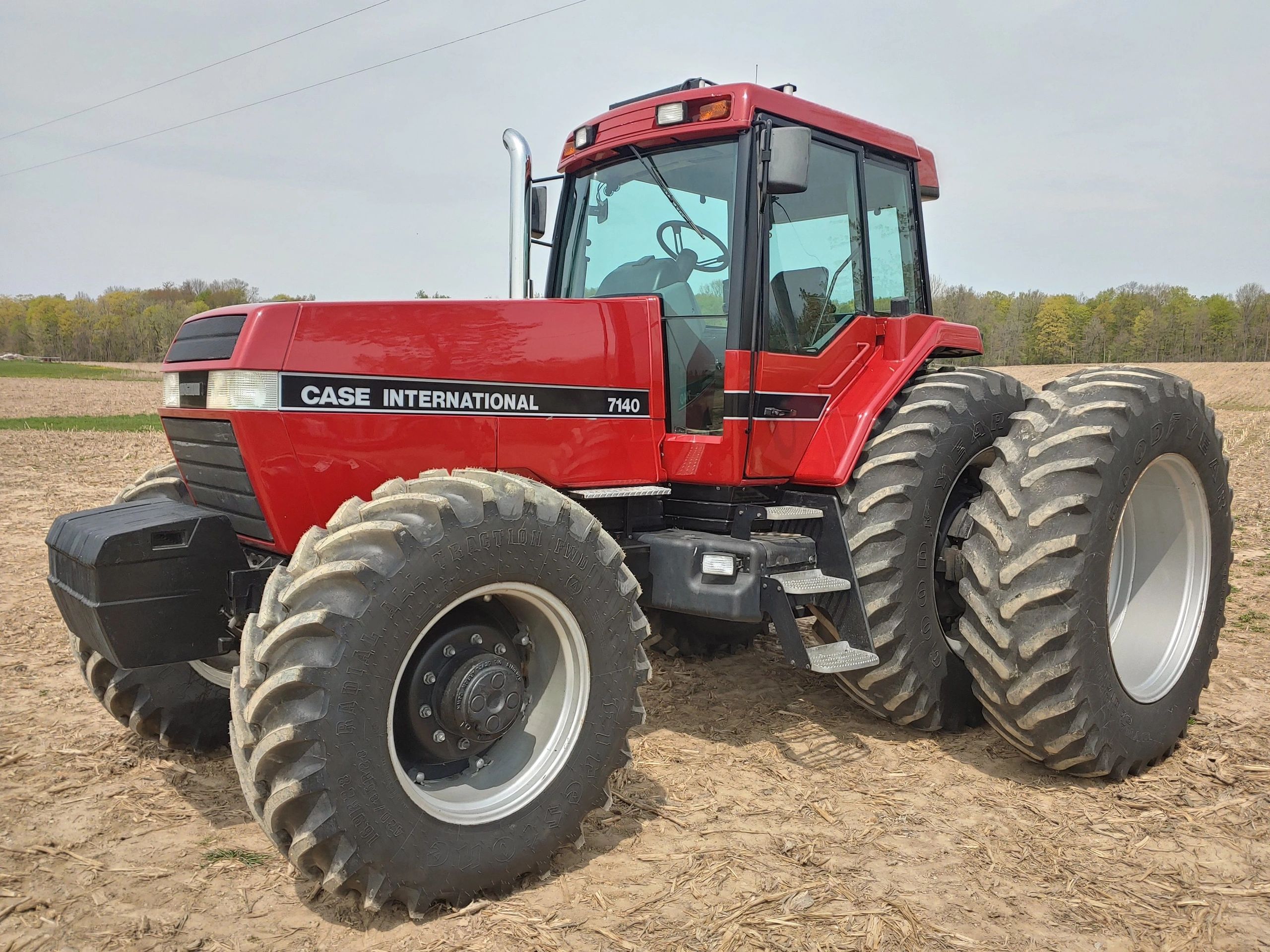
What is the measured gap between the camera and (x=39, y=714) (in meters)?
4.43

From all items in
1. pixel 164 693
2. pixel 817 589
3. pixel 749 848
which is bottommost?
pixel 749 848

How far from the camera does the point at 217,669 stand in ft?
13.3

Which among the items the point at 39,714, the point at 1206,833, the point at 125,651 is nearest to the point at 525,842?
the point at 125,651

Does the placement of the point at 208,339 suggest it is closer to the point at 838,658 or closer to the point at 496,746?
the point at 496,746

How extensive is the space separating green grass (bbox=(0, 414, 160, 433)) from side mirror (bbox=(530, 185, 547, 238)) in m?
17.7

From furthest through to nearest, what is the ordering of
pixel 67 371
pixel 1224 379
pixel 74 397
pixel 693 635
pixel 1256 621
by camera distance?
pixel 67 371
pixel 1224 379
pixel 74 397
pixel 1256 621
pixel 693 635

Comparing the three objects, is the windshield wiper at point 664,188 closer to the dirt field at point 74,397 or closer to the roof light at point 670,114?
the roof light at point 670,114

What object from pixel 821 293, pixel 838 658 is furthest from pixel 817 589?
pixel 821 293

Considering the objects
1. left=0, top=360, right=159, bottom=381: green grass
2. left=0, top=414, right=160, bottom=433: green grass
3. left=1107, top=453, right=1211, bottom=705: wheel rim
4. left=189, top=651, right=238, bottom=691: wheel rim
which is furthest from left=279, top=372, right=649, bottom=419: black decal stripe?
left=0, top=360, right=159, bottom=381: green grass

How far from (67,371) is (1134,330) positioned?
7427 cm

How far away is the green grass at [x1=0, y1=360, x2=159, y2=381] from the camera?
4614cm

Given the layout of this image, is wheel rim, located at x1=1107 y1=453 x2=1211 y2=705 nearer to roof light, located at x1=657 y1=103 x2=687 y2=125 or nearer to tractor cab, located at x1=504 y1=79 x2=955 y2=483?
tractor cab, located at x1=504 y1=79 x2=955 y2=483

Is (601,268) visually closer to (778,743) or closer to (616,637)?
(616,637)

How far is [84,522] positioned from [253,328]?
0.94m
